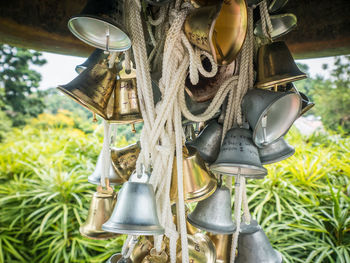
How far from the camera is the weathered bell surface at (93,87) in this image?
72 cm

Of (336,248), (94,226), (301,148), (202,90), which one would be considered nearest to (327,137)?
(301,148)

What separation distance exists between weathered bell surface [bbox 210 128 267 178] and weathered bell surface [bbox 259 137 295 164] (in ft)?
0.23

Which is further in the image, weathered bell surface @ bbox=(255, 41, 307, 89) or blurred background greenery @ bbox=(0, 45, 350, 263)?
blurred background greenery @ bbox=(0, 45, 350, 263)

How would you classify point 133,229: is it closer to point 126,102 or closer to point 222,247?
point 126,102

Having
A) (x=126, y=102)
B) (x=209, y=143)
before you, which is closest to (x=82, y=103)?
(x=126, y=102)

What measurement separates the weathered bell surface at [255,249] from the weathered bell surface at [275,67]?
575mm

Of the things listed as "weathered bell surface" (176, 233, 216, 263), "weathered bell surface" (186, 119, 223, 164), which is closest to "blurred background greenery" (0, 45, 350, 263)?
"weathered bell surface" (176, 233, 216, 263)

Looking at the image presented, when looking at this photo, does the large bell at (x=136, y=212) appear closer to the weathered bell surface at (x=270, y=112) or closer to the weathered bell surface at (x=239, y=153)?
the weathered bell surface at (x=239, y=153)

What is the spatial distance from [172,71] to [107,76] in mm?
271

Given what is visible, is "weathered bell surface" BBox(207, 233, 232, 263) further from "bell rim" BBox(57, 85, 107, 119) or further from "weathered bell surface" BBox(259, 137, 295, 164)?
"bell rim" BBox(57, 85, 107, 119)

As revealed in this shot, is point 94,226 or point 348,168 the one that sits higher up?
point 348,168

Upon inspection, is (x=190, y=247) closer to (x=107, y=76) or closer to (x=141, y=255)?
(x=141, y=255)

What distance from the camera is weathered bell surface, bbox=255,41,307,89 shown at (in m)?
0.76

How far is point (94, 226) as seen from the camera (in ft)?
3.16
